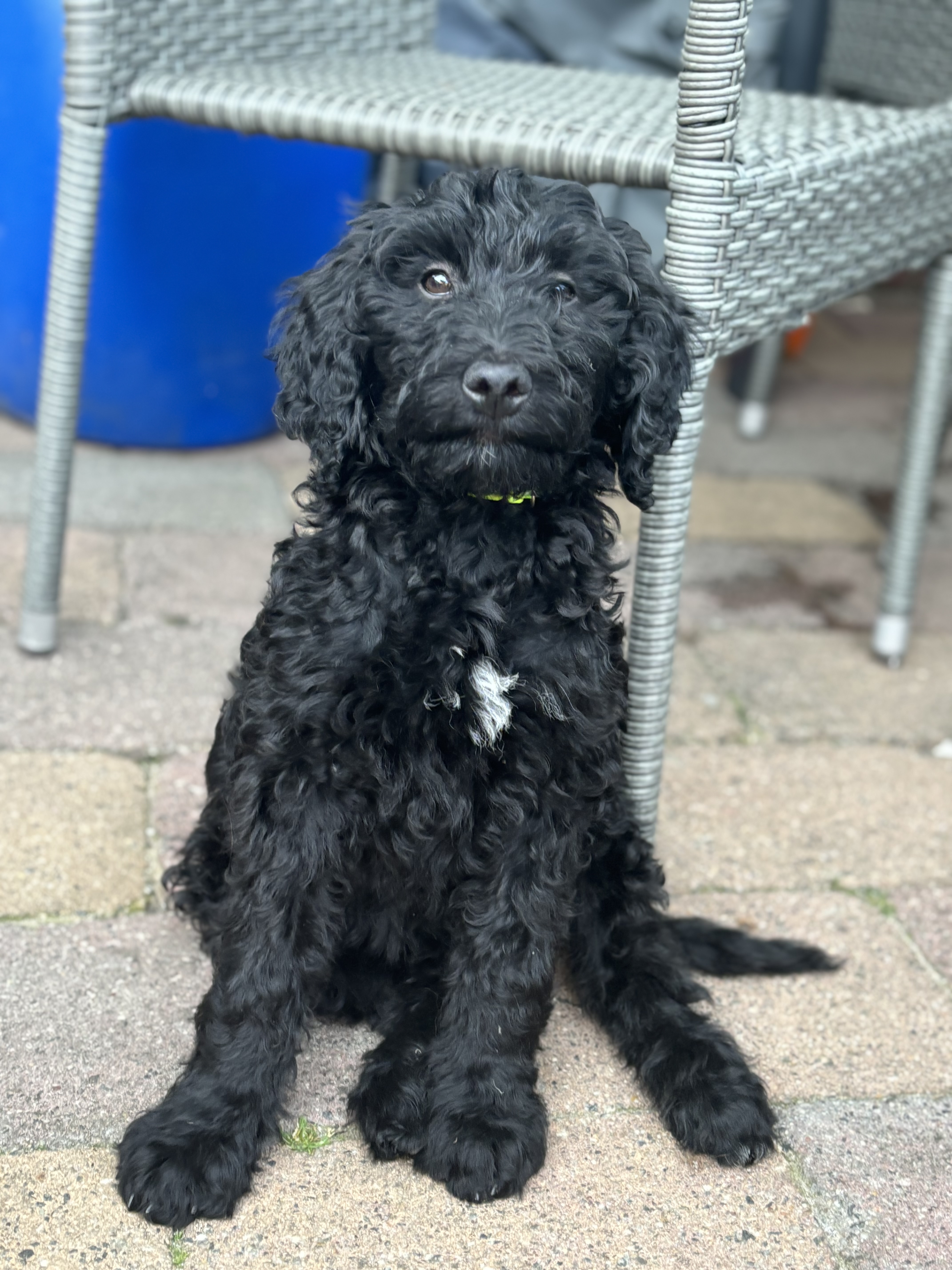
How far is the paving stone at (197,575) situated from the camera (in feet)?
10.7

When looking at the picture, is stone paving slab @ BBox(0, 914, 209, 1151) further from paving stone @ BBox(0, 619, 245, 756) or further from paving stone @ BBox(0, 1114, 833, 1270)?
paving stone @ BBox(0, 619, 245, 756)

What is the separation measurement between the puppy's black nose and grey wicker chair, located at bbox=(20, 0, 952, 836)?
0.49m

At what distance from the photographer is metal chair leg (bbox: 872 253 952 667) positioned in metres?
3.03

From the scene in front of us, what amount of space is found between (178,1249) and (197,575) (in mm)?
1989

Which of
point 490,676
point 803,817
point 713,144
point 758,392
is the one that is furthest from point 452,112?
point 758,392

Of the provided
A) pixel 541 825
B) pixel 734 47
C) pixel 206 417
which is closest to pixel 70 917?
pixel 541 825

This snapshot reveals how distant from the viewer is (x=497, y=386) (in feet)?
5.42

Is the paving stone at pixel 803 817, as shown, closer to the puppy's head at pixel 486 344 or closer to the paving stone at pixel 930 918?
the paving stone at pixel 930 918

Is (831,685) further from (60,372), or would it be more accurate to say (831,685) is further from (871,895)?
(60,372)

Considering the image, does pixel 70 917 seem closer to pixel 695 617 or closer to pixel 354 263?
pixel 354 263

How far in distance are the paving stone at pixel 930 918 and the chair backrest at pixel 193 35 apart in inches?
81.5

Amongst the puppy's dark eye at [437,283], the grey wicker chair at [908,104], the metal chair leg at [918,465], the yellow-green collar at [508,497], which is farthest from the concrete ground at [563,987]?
the puppy's dark eye at [437,283]

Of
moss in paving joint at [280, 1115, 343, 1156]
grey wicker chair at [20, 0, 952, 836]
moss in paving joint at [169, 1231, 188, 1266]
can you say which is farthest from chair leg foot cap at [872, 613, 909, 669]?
moss in paving joint at [169, 1231, 188, 1266]

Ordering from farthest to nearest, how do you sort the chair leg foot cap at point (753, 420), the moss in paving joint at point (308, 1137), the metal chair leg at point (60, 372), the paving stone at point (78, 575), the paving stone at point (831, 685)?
the chair leg foot cap at point (753, 420)
the paving stone at point (78, 575)
the paving stone at point (831, 685)
the metal chair leg at point (60, 372)
the moss in paving joint at point (308, 1137)
